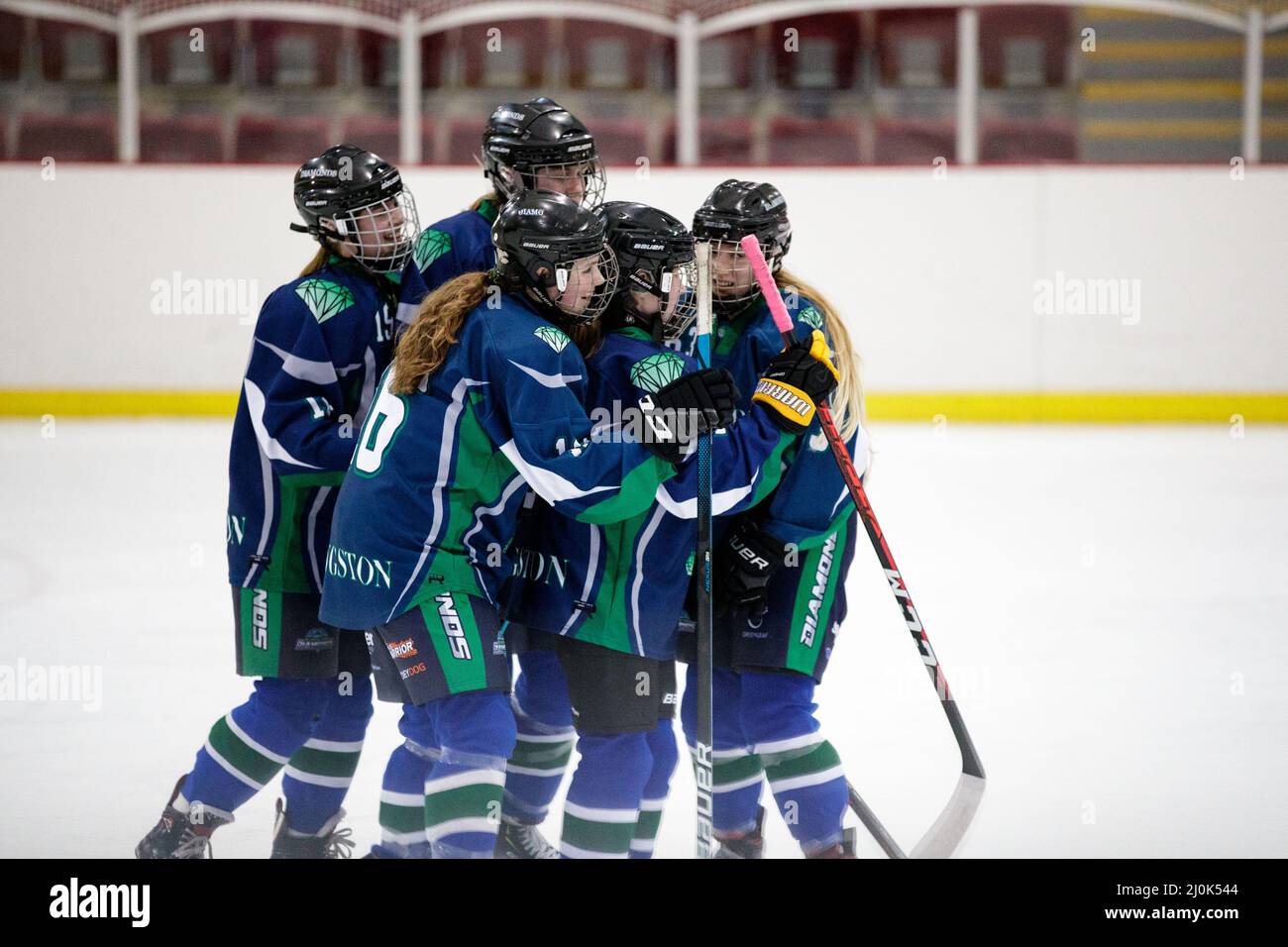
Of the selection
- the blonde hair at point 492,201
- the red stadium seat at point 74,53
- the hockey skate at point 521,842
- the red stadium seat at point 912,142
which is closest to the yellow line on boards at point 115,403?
the red stadium seat at point 74,53

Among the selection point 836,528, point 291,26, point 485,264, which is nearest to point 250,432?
point 485,264

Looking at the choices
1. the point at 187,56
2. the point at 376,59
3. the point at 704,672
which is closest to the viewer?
the point at 704,672

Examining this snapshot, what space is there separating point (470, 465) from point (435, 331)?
195mm

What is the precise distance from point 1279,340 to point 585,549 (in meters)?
7.04

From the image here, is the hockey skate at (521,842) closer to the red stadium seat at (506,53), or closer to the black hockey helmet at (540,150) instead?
the black hockey helmet at (540,150)

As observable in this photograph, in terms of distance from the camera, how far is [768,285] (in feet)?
7.27

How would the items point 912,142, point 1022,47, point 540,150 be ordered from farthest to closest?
point 1022,47 < point 912,142 < point 540,150

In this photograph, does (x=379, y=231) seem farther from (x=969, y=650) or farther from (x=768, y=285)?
(x=969, y=650)

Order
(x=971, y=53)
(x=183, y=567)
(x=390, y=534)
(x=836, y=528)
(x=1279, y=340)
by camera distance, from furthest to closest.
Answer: (x=971, y=53) < (x=1279, y=340) < (x=183, y=567) < (x=836, y=528) < (x=390, y=534)

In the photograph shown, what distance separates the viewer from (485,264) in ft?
8.52

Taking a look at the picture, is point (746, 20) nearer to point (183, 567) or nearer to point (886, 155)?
point (886, 155)

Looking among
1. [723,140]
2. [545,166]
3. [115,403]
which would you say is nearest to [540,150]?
[545,166]

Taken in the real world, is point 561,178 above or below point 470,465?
above

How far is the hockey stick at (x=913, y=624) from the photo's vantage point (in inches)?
87.8
